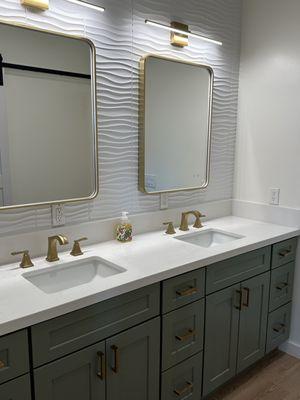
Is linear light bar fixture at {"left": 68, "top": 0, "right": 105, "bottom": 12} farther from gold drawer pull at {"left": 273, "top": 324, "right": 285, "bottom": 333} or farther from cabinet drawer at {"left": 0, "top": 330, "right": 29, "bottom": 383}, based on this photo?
gold drawer pull at {"left": 273, "top": 324, "right": 285, "bottom": 333}

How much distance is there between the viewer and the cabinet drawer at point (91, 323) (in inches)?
Result: 45.8

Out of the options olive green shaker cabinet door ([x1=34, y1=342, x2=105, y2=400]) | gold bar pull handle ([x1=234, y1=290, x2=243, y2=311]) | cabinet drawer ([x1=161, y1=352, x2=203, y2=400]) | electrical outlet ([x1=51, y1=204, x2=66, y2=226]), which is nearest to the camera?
olive green shaker cabinet door ([x1=34, y1=342, x2=105, y2=400])

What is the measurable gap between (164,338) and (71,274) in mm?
521

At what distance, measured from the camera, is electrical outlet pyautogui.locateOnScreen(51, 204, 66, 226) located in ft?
5.69

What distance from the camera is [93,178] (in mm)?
1876

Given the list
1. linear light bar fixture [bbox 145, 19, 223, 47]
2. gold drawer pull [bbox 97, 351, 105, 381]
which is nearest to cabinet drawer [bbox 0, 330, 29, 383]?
gold drawer pull [bbox 97, 351, 105, 381]

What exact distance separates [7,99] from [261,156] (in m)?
1.70

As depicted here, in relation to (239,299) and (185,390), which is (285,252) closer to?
(239,299)

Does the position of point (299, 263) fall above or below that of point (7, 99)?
below

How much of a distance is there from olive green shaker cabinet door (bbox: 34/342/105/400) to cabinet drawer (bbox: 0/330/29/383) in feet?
0.22

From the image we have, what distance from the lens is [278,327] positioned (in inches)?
90.4

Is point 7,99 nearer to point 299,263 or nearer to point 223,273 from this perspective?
point 223,273

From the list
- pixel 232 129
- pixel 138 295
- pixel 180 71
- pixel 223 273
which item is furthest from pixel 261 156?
pixel 138 295

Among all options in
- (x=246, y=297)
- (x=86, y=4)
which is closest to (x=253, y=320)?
(x=246, y=297)
